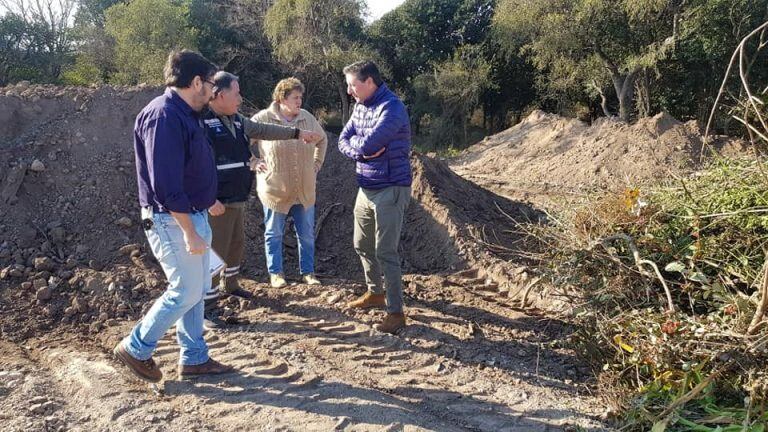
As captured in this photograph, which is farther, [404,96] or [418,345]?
[404,96]

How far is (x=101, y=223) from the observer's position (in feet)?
18.6

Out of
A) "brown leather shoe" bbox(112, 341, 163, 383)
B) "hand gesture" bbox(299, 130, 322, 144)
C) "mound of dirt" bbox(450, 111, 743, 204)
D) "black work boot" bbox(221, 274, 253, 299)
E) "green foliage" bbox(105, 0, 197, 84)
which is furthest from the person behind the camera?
"green foliage" bbox(105, 0, 197, 84)

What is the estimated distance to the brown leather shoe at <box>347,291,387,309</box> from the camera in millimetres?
4430

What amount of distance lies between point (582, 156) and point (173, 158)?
1181 centimetres

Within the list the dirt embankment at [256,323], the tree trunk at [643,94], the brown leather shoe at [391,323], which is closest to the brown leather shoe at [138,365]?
the dirt embankment at [256,323]

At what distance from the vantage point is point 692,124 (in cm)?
1283

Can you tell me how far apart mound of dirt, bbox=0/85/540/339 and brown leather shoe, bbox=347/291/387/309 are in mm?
956

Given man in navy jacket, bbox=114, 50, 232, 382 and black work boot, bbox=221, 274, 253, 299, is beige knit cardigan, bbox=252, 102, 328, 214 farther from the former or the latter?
man in navy jacket, bbox=114, 50, 232, 382

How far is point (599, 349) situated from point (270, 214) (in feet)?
9.03

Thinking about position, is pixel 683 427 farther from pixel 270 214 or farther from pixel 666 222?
pixel 270 214

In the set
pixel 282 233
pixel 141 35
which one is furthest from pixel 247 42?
pixel 282 233

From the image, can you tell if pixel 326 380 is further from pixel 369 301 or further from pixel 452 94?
pixel 452 94

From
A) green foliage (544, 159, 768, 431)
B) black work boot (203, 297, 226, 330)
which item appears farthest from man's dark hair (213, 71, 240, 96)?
green foliage (544, 159, 768, 431)

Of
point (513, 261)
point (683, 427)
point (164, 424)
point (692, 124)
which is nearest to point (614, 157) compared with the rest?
point (692, 124)
